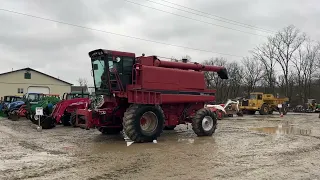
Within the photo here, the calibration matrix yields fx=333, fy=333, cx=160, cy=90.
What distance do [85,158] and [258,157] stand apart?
472 centimetres

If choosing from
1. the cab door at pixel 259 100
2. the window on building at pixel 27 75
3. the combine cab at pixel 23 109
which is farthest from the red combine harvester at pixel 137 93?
the window on building at pixel 27 75

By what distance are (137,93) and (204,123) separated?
366cm

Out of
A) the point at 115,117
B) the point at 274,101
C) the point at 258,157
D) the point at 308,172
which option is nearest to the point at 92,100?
the point at 115,117

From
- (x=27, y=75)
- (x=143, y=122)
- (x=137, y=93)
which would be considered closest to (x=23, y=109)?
(x=143, y=122)

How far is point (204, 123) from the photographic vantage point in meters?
14.2

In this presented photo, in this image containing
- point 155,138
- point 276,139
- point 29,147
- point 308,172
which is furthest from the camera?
point 276,139

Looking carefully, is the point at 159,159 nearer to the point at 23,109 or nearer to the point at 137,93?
the point at 137,93

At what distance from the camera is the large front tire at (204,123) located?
13.9 m

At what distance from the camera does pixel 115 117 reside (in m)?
13.0

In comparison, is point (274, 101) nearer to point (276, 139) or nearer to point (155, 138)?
point (276, 139)

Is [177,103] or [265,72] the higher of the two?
[265,72]

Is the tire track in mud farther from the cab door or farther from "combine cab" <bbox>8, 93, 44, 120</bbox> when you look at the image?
the cab door

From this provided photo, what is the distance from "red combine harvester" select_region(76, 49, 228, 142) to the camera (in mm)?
12070

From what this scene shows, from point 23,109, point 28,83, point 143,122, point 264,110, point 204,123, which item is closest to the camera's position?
point 143,122
